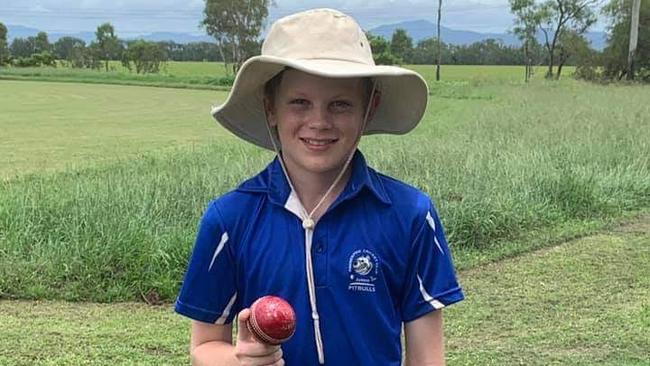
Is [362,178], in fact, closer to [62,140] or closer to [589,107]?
[589,107]

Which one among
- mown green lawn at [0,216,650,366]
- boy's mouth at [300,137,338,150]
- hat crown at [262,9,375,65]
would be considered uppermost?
hat crown at [262,9,375,65]

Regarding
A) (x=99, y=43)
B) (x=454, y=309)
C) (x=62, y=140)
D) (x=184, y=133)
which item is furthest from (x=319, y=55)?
(x=99, y=43)

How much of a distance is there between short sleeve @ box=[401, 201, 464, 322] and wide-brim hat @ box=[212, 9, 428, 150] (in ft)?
1.01

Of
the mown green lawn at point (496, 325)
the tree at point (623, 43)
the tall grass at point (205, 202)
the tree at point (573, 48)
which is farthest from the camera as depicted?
the tree at point (573, 48)

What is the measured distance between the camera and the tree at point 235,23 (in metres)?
61.7

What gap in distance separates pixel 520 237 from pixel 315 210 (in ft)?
17.1

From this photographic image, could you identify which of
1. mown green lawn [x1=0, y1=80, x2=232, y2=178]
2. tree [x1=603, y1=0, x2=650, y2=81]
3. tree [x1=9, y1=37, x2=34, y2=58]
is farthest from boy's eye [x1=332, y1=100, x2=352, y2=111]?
tree [x1=9, y1=37, x2=34, y2=58]

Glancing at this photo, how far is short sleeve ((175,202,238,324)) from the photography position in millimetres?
1637

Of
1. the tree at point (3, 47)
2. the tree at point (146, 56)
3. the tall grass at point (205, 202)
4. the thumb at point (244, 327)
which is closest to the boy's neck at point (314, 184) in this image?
the thumb at point (244, 327)

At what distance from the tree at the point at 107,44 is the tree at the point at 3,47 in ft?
25.4

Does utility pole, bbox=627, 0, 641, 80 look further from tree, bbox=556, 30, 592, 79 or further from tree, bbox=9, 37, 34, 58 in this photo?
tree, bbox=9, 37, 34, 58

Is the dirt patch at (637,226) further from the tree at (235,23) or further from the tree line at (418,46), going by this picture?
the tree at (235,23)

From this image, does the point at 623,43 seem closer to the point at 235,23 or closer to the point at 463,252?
the point at 235,23

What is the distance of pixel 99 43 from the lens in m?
72.4
